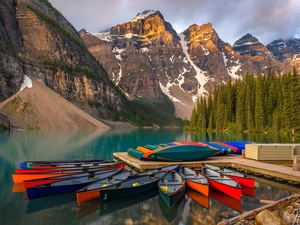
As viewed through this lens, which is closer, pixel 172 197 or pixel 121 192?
pixel 172 197

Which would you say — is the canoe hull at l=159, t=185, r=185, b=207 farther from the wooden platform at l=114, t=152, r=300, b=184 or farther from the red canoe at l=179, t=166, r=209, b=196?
the wooden platform at l=114, t=152, r=300, b=184

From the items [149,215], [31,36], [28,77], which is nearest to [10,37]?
[31,36]

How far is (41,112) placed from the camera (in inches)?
5202

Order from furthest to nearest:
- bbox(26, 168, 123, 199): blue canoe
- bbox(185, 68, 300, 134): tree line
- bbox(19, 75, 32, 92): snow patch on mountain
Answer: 1. bbox(19, 75, 32, 92): snow patch on mountain
2. bbox(185, 68, 300, 134): tree line
3. bbox(26, 168, 123, 199): blue canoe

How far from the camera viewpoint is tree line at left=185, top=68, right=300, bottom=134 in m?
75.6

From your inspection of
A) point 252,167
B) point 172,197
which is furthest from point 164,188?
point 252,167

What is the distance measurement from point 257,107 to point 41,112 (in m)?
95.5

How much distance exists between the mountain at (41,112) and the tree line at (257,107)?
5849cm

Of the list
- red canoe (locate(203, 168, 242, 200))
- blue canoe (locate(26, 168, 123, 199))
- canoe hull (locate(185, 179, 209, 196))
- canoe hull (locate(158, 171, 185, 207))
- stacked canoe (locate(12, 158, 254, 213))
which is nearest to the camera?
canoe hull (locate(158, 171, 185, 207))

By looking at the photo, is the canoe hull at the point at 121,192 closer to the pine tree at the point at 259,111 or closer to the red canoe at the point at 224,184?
the red canoe at the point at 224,184

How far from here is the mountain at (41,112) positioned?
410ft

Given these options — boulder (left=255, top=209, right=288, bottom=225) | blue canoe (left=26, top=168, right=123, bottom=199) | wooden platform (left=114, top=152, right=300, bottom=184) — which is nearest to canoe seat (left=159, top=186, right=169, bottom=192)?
blue canoe (left=26, top=168, right=123, bottom=199)

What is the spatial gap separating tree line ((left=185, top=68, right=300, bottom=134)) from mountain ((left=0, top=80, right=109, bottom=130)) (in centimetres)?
5849

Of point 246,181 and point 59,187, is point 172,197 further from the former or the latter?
point 59,187
